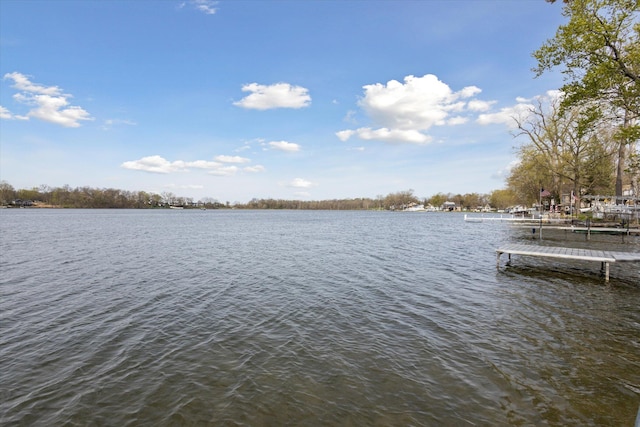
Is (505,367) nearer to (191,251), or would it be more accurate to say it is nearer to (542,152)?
(191,251)

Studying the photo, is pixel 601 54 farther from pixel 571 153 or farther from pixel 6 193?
pixel 6 193

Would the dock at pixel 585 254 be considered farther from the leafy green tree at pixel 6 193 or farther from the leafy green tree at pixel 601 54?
the leafy green tree at pixel 6 193

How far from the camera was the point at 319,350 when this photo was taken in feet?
23.9

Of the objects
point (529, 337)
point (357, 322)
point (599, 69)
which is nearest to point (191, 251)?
point (357, 322)

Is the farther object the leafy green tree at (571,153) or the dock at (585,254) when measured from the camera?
the leafy green tree at (571,153)

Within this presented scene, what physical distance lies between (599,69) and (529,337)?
527 inches

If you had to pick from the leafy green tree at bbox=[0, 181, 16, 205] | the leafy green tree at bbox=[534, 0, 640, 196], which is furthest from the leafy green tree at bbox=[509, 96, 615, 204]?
the leafy green tree at bbox=[0, 181, 16, 205]

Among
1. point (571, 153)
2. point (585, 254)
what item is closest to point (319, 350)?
point (585, 254)

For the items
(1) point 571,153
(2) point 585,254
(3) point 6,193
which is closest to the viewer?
(2) point 585,254

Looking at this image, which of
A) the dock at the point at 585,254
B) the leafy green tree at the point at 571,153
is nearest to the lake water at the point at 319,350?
the dock at the point at 585,254

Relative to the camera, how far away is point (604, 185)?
1745 inches

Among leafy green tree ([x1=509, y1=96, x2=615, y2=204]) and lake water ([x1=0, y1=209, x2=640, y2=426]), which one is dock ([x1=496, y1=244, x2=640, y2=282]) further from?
leafy green tree ([x1=509, y1=96, x2=615, y2=204])

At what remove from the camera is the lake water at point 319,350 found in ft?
16.9

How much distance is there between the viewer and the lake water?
516cm
